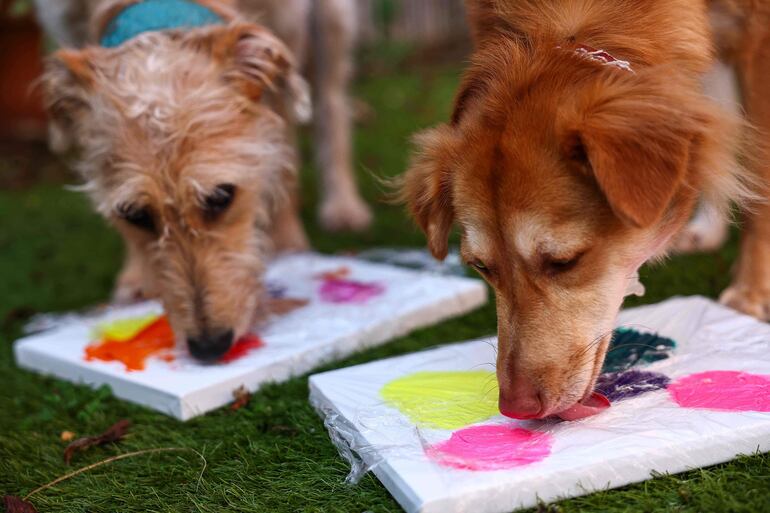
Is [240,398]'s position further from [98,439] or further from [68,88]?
[68,88]

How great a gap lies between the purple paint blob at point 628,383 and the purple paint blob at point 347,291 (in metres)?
1.40

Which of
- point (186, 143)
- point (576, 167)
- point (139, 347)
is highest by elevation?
point (576, 167)

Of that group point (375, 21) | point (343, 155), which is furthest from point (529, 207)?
point (375, 21)

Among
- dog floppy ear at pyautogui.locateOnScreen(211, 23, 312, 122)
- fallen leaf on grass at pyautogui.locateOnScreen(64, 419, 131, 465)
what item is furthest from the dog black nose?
dog floppy ear at pyautogui.locateOnScreen(211, 23, 312, 122)

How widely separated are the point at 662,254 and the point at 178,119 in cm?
184

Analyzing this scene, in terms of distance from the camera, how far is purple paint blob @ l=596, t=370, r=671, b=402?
8.11 ft

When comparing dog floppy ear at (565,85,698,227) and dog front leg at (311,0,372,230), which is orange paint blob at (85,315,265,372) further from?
dog front leg at (311,0,372,230)

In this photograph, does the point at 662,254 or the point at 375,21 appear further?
the point at 375,21

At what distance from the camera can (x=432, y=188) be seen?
268cm

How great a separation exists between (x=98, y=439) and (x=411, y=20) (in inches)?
456

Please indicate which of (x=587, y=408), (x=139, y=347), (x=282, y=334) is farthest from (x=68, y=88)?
(x=587, y=408)

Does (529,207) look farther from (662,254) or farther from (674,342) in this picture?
(674,342)

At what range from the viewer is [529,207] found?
2.27m

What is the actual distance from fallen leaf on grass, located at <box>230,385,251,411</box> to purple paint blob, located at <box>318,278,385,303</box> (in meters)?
0.86
